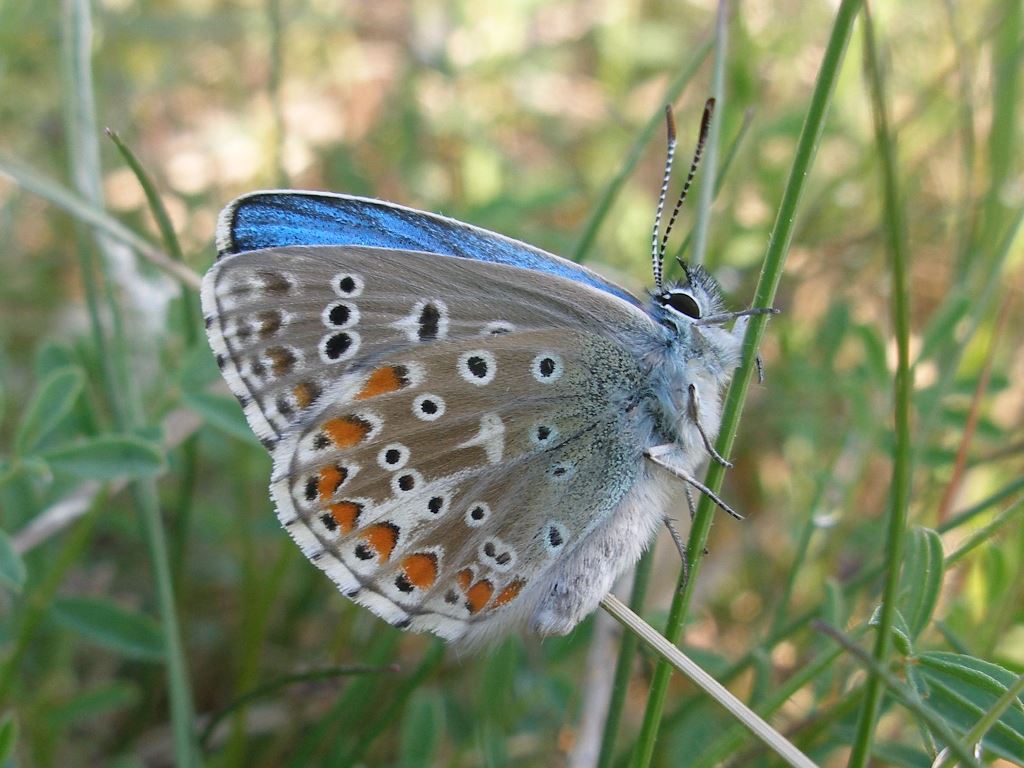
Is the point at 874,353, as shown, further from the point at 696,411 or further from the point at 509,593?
the point at 509,593

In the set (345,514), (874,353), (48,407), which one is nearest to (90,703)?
(48,407)

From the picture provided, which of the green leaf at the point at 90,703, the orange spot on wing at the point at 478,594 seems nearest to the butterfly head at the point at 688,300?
the orange spot on wing at the point at 478,594

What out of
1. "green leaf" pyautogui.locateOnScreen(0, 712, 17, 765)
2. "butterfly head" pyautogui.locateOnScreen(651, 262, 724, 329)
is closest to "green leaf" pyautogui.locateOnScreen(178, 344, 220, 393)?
"green leaf" pyautogui.locateOnScreen(0, 712, 17, 765)

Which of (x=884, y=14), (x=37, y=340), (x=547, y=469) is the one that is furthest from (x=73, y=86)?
(x=884, y=14)

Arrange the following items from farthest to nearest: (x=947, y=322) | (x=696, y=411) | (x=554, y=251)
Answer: (x=554, y=251) < (x=947, y=322) < (x=696, y=411)

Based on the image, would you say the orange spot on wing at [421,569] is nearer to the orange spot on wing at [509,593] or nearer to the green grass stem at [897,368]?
the orange spot on wing at [509,593]

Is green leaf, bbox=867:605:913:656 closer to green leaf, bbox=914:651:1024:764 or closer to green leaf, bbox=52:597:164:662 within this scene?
green leaf, bbox=914:651:1024:764
